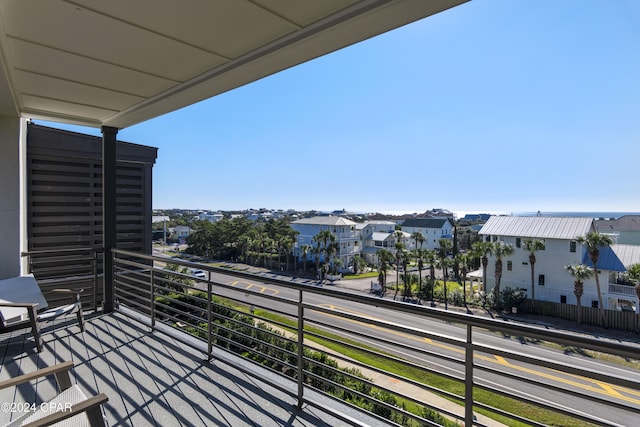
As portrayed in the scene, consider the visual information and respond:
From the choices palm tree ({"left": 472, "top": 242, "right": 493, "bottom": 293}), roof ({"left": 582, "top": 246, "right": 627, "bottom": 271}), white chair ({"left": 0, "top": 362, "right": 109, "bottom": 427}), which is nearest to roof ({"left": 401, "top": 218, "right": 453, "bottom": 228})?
palm tree ({"left": 472, "top": 242, "right": 493, "bottom": 293})

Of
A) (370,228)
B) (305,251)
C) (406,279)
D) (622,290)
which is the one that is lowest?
(406,279)

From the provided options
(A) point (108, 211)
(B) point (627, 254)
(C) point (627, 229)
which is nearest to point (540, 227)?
(B) point (627, 254)

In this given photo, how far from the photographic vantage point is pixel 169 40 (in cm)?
206

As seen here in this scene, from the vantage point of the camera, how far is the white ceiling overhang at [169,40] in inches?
66.5

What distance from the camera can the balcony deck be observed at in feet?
6.48

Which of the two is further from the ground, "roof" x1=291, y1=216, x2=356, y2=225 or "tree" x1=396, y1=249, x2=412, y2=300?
"roof" x1=291, y1=216, x2=356, y2=225

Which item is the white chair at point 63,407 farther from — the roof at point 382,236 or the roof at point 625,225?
the roof at point 625,225

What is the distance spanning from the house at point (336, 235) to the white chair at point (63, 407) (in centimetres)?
3605

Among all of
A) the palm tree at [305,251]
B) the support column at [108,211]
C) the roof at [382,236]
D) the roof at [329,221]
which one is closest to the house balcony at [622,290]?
the roof at [382,236]

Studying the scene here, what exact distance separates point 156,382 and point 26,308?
178 cm

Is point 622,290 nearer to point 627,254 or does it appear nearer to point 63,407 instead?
point 627,254

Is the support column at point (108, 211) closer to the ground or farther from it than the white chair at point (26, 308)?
farther from it

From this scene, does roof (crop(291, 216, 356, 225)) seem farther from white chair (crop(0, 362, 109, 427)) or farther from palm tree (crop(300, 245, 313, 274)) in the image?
white chair (crop(0, 362, 109, 427))

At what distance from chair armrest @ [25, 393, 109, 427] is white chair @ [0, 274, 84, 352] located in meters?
2.27
